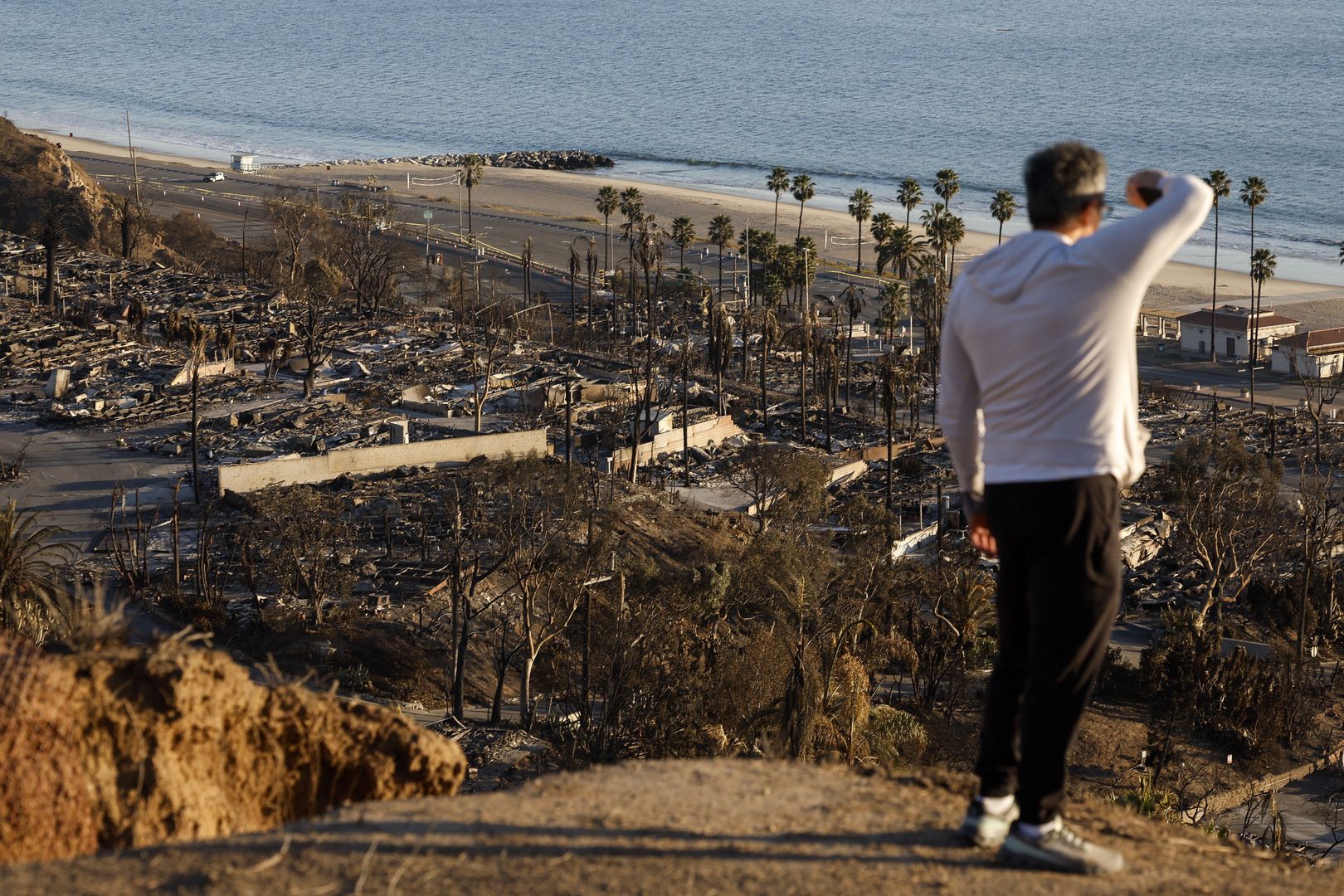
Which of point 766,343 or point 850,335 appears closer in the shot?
point 766,343

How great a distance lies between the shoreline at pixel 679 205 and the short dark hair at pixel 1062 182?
67.0 metres

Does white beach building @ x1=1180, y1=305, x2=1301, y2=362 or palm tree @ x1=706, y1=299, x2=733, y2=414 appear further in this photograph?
white beach building @ x1=1180, y1=305, x2=1301, y2=362

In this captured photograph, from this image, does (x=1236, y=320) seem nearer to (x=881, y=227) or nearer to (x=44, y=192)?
(x=881, y=227)

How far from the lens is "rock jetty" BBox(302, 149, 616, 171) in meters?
107

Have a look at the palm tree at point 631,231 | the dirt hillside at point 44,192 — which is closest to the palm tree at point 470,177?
the palm tree at point 631,231

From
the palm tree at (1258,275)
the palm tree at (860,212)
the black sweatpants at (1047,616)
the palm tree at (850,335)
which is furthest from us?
the palm tree at (860,212)

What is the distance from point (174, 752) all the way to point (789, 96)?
139649 millimetres

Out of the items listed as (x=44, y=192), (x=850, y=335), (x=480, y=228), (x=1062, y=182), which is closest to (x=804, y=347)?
(x=850, y=335)

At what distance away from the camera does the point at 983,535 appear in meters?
4.89

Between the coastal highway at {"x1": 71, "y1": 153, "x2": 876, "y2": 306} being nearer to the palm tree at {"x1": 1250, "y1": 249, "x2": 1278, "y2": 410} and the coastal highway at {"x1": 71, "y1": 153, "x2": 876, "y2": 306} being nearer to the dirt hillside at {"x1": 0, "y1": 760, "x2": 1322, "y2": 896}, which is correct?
the palm tree at {"x1": 1250, "y1": 249, "x2": 1278, "y2": 410}

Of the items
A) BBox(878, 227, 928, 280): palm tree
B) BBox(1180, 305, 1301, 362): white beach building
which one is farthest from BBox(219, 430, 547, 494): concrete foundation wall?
BBox(1180, 305, 1301, 362): white beach building

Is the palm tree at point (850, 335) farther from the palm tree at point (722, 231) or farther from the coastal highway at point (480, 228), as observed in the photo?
the palm tree at point (722, 231)

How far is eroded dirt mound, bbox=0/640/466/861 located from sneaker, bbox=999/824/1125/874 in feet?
7.60

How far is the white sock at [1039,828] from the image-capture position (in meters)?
4.68
